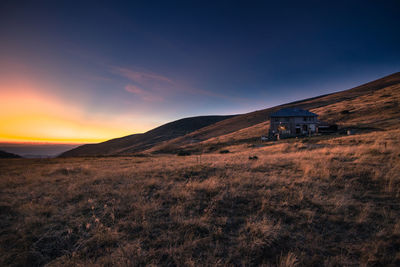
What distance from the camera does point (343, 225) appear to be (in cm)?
381

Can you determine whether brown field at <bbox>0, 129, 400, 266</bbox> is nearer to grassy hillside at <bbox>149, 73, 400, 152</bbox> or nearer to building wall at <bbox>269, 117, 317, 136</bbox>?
grassy hillside at <bbox>149, 73, 400, 152</bbox>

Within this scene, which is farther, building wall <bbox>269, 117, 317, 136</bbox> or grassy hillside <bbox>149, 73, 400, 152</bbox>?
building wall <bbox>269, 117, 317, 136</bbox>

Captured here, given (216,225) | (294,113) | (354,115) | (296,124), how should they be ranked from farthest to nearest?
(294,113), (296,124), (354,115), (216,225)

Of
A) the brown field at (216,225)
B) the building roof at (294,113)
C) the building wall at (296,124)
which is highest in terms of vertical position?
the building roof at (294,113)

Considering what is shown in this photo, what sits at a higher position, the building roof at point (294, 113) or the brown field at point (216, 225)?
the building roof at point (294, 113)

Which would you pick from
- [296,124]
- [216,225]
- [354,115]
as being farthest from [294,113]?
[216,225]

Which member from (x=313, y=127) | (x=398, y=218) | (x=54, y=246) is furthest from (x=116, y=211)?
(x=313, y=127)

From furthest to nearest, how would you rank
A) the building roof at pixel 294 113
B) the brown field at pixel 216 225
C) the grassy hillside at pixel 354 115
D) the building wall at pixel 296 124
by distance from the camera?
1. the building roof at pixel 294 113
2. the building wall at pixel 296 124
3. the grassy hillside at pixel 354 115
4. the brown field at pixel 216 225

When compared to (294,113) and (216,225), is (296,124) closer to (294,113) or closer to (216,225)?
(294,113)

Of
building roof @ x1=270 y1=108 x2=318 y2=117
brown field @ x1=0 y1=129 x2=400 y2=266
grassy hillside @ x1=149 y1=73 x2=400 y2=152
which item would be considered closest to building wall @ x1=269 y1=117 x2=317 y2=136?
building roof @ x1=270 y1=108 x2=318 y2=117

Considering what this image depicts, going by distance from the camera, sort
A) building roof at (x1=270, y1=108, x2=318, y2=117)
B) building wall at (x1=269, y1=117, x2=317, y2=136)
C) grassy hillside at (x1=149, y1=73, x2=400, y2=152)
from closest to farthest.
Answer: grassy hillside at (x1=149, y1=73, x2=400, y2=152) → building wall at (x1=269, y1=117, x2=317, y2=136) → building roof at (x1=270, y1=108, x2=318, y2=117)

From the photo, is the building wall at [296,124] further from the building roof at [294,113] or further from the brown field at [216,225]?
the brown field at [216,225]

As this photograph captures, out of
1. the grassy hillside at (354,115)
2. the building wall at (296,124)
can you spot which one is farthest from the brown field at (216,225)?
the building wall at (296,124)

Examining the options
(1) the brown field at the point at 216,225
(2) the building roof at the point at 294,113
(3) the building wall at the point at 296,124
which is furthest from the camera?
(2) the building roof at the point at 294,113
